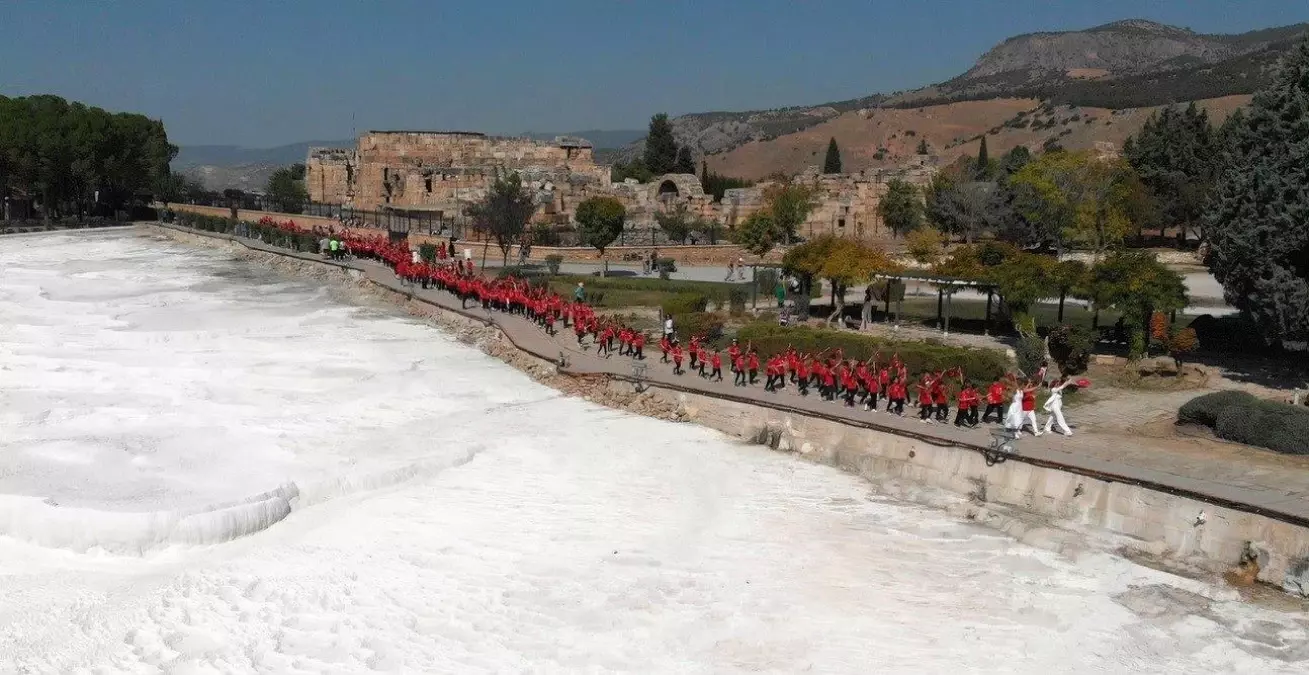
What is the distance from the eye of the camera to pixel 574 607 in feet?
36.2

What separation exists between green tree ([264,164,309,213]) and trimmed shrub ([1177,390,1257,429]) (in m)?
43.8

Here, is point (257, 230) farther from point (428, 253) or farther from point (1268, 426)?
point (1268, 426)

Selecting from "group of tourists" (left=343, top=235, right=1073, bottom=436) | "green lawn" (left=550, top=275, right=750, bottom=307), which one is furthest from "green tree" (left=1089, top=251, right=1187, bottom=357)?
"green lawn" (left=550, top=275, right=750, bottom=307)

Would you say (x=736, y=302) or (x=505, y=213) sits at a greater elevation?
(x=505, y=213)

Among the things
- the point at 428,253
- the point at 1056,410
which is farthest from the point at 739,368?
the point at 428,253

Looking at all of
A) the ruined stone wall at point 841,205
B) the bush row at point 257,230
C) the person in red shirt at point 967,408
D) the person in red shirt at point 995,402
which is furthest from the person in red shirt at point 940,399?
the bush row at point 257,230

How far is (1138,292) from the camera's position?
2027 cm

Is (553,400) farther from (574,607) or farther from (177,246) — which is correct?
(177,246)

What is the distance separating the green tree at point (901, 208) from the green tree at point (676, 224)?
7.79m

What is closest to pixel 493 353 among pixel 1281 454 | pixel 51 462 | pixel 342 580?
pixel 51 462

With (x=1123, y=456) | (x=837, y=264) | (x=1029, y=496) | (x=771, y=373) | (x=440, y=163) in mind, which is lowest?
(x=1029, y=496)

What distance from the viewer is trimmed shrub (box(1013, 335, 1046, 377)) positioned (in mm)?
19469

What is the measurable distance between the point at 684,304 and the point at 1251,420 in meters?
13.4

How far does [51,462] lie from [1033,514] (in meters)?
12.7
